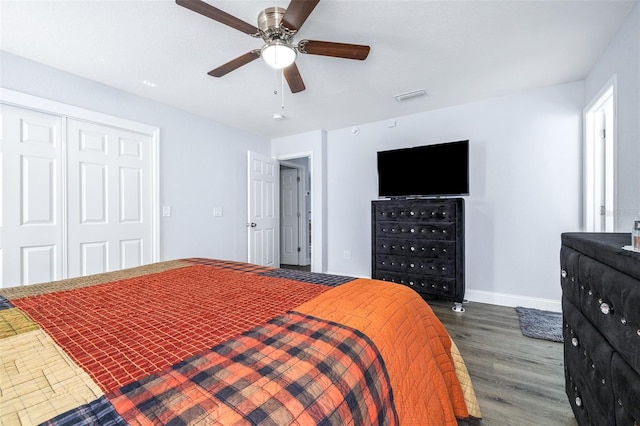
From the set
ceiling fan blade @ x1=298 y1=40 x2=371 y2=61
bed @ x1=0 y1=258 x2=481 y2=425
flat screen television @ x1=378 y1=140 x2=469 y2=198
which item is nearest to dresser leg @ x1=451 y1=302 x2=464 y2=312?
flat screen television @ x1=378 y1=140 x2=469 y2=198

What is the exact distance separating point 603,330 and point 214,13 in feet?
7.23

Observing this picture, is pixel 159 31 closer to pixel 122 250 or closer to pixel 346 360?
pixel 122 250

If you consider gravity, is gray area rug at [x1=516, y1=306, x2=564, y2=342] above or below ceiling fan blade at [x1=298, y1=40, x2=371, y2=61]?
below

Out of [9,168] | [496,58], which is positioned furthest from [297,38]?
[9,168]

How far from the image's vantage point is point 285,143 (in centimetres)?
476

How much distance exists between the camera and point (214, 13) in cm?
152

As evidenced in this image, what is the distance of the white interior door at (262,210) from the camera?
4.18 m

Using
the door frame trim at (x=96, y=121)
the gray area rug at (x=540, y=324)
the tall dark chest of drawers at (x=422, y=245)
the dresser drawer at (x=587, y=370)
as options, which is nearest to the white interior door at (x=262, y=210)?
the door frame trim at (x=96, y=121)

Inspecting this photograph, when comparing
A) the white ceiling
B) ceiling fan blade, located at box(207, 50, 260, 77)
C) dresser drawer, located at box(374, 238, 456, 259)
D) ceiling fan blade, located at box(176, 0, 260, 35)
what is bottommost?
dresser drawer, located at box(374, 238, 456, 259)

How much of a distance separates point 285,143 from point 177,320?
13.6 feet

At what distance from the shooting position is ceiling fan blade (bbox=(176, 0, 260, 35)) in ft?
4.73

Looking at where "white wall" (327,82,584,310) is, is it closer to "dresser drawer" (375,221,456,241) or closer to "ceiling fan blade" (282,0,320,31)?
"dresser drawer" (375,221,456,241)

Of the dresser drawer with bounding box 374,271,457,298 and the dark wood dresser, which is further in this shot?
the dresser drawer with bounding box 374,271,457,298

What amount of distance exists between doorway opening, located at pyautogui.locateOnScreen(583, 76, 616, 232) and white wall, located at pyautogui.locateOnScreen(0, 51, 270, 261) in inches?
161
